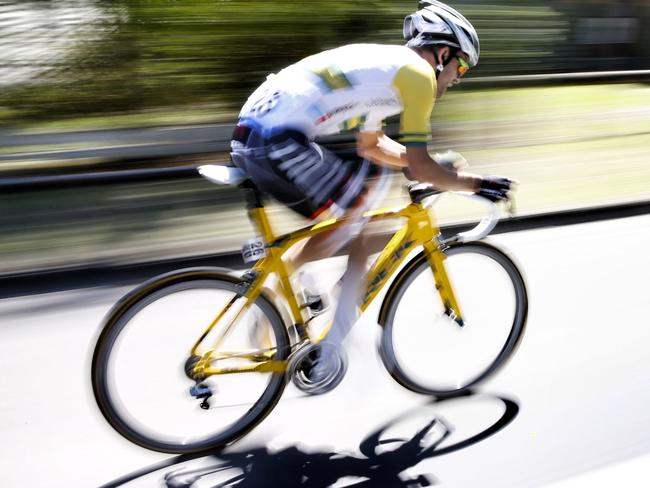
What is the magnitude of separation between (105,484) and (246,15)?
5.49 m

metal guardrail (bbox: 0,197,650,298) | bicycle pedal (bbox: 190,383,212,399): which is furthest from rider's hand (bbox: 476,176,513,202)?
metal guardrail (bbox: 0,197,650,298)

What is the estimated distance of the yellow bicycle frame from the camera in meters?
2.96

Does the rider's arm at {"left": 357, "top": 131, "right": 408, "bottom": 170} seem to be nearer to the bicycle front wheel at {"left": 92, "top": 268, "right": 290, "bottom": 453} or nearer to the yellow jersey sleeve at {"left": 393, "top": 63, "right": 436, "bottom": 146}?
the yellow jersey sleeve at {"left": 393, "top": 63, "right": 436, "bottom": 146}

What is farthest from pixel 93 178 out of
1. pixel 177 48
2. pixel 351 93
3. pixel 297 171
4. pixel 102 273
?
pixel 351 93

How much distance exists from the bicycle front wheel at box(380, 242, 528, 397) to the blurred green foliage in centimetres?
448

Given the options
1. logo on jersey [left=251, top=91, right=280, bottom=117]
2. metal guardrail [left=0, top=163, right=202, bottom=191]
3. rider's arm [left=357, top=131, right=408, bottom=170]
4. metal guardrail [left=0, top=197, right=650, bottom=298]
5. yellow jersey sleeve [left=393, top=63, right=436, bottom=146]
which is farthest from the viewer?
metal guardrail [left=0, top=163, right=202, bottom=191]

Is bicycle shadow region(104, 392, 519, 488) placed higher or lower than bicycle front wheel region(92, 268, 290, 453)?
lower

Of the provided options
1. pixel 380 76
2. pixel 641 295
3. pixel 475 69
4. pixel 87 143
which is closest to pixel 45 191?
pixel 87 143

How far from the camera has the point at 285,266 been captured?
3.01 m

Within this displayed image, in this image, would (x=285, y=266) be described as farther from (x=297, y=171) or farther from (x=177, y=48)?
(x=177, y=48)

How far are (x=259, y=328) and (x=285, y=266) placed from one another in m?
0.31

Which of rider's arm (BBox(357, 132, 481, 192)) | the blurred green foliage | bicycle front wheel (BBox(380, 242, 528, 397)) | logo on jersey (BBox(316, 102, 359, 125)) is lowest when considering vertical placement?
bicycle front wheel (BBox(380, 242, 528, 397))

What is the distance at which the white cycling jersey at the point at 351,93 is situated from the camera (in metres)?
2.81

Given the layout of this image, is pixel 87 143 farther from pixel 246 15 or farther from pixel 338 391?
pixel 338 391
